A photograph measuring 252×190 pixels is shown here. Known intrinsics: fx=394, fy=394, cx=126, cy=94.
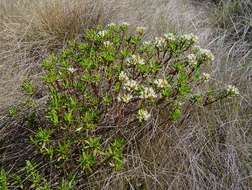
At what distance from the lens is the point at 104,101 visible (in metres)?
1.47

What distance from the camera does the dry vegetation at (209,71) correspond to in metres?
1.63

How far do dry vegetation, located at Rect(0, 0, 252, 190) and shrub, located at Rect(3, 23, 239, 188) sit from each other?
111 mm

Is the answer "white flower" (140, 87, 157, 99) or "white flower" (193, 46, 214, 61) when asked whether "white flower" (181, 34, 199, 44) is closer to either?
"white flower" (193, 46, 214, 61)

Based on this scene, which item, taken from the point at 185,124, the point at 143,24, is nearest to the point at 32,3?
the point at 143,24

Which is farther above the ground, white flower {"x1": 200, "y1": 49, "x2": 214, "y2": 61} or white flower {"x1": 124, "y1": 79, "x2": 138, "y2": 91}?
white flower {"x1": 200, "y1": 49, "x2": 214, "y2": 61}

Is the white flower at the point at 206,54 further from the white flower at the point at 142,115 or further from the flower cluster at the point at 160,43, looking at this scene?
the white flower at the point at 142,115

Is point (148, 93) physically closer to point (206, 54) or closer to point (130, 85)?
point (130, 85)

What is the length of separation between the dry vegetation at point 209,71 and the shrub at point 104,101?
0.11 metres

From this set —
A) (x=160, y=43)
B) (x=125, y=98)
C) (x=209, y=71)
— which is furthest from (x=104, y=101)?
(x=209, y=71)

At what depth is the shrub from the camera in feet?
4.59

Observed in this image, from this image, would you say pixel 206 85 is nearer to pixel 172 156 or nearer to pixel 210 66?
pixel 210 66

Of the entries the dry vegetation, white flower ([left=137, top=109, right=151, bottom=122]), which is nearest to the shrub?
white flower ([left=137, top=109, right=151, bottom=122])

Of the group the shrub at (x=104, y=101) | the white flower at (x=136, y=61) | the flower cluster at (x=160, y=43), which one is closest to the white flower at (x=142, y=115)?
the shrub at (x=104, y=101)

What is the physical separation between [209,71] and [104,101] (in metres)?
0.90
